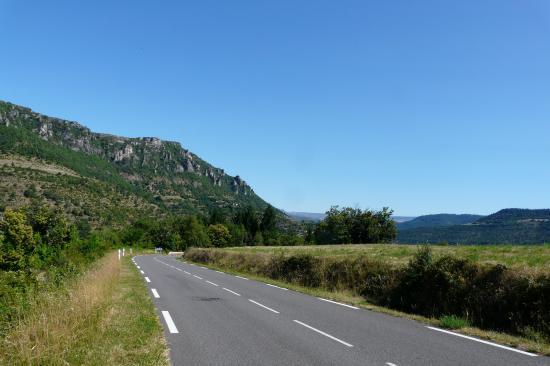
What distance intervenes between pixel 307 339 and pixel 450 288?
250 inches

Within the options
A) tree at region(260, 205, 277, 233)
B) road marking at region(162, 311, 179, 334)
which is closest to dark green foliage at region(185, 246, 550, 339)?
road marking at region(162, 311, 179, 334)

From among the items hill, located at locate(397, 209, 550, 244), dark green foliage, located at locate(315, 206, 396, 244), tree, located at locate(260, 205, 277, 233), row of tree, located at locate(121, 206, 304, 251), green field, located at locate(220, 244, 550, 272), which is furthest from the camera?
tree, located at locate(260, 205, 277, 233)

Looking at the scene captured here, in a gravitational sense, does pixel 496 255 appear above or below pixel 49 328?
above

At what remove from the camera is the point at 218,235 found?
405ft

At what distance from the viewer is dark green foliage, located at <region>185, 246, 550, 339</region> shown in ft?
34.6

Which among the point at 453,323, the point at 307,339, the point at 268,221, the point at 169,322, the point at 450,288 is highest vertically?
the point at 268,221

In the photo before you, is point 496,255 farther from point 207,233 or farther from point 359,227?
point 207,233

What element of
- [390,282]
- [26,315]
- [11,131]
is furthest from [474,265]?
[11,131]

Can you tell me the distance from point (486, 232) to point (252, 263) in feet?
230

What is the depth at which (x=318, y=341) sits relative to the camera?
888 cm

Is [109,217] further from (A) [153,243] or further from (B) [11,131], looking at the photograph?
(B) [11,131]

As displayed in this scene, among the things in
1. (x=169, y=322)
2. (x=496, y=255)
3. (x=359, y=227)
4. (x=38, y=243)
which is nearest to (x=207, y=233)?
(x=359, y=227)

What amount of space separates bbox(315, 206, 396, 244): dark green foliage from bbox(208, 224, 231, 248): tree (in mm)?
35223

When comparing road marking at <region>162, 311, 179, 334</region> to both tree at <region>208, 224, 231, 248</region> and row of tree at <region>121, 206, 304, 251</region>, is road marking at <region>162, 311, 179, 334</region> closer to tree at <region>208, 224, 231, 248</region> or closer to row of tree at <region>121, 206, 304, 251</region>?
row of tree at <region>121, 206, 304, 251</region>
